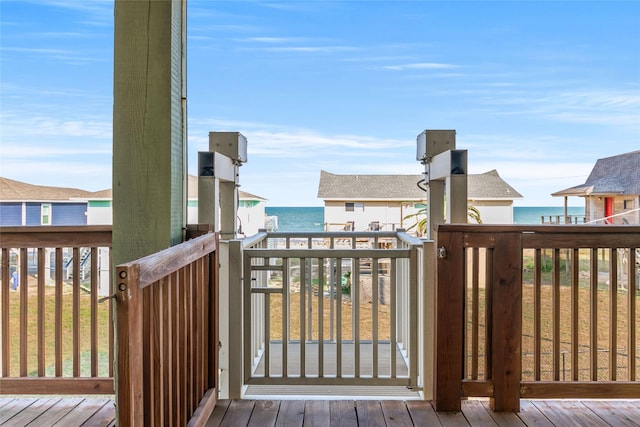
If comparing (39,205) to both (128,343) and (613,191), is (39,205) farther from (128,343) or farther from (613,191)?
(613,191)

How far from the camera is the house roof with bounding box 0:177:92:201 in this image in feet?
7.59

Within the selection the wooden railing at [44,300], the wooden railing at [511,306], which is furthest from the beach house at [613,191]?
the wooden railing at [44,300]

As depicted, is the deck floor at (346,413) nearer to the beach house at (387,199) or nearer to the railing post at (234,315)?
the railing post at (234,315)

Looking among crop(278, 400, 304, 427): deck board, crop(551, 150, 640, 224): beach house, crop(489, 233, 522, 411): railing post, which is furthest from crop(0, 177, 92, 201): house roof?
crop(551, 150, 640, 224): beach house

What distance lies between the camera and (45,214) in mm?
2262

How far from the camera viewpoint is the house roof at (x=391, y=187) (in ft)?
9.27

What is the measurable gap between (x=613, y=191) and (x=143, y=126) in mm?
2557

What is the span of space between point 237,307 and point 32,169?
5.07ft

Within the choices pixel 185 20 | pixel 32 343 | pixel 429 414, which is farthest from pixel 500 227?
pixel 32 343

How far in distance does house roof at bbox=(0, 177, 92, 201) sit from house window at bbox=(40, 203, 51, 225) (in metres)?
0.06

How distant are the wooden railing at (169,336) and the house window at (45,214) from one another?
943 millimetres

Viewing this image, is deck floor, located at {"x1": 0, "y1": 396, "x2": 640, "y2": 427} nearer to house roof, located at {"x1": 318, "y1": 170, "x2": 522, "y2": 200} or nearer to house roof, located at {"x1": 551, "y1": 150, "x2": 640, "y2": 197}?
house roof, located at {"x1": 551, "y1": 150, "x2": 640, "y2": 197}

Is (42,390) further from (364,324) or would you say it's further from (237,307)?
(364,324)

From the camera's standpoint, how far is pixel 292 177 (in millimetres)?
6430
